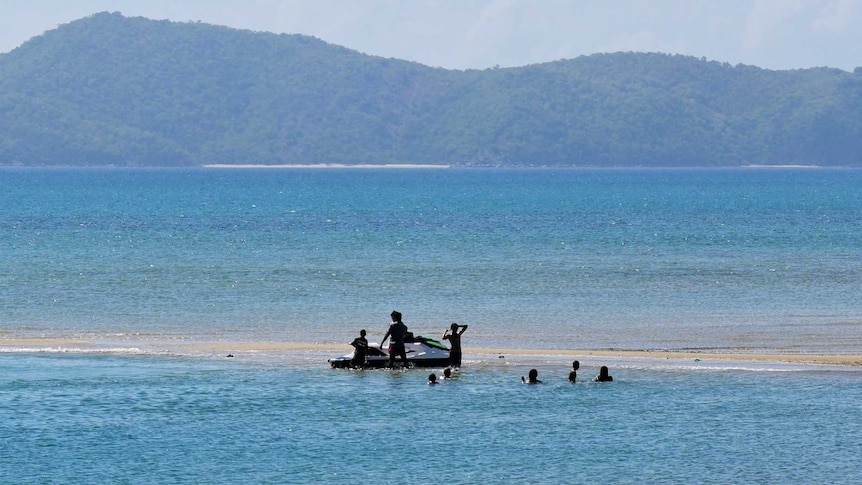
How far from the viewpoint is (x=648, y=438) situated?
95.3 ft

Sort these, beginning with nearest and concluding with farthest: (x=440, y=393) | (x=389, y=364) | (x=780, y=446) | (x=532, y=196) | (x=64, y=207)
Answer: (x=780, y=446)
(x=440, y=393)
(x=389, y=364)
(x=64, y=207)
(x=532, y=196)

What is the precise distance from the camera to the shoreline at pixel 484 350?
39.5 metres

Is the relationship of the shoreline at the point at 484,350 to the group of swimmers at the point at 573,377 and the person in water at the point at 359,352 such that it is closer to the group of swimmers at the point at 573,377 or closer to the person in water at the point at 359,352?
Answer: the person in water at the point at 359,352

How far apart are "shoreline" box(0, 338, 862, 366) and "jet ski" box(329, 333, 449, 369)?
239cm

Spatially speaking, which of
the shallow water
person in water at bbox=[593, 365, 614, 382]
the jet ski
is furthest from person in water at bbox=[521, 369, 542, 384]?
the jet ski

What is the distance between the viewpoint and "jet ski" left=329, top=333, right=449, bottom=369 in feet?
123

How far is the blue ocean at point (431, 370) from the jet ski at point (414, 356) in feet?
1.43

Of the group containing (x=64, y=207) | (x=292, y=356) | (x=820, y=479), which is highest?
(x=64, y=207)

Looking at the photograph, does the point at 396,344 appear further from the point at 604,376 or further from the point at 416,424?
the point at 416,424

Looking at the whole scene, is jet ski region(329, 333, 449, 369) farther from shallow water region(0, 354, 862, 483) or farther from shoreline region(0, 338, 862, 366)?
shoreline region(0, 338, 862, 366)

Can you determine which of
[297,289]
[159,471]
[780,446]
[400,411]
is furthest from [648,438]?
[297,289]

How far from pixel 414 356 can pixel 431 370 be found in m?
0.70

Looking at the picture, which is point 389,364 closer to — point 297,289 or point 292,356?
point 292,356

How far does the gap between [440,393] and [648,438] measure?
657cm
